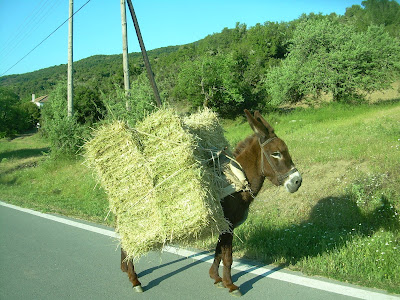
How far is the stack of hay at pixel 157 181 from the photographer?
3.89 meters

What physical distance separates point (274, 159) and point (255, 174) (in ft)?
1.14

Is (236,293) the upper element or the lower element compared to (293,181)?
lower

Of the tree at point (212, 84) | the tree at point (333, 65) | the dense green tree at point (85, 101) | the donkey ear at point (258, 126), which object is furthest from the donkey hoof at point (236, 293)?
the dense green tree at point (85, 101)

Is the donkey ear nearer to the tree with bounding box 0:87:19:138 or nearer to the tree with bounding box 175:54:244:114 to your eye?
the tree with bounding box 175:54:244:114

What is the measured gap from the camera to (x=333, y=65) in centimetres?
2627

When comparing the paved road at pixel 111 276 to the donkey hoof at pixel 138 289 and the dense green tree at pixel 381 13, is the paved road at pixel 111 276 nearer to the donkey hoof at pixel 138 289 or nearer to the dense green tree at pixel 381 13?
the donkey hoof at pixel 138 289

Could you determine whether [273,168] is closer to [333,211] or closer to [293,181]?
[293,181]

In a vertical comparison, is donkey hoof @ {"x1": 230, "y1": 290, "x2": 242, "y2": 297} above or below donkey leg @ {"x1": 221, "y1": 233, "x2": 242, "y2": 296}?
below

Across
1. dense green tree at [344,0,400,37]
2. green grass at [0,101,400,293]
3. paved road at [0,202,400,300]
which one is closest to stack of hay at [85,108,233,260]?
paved road at [0,202,400,300]

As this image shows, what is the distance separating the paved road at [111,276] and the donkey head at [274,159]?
4.27 ft

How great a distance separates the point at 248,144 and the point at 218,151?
610 millimetres

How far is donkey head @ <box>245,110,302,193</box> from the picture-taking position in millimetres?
4407

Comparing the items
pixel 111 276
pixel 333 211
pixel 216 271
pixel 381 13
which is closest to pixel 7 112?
pixel 111 276

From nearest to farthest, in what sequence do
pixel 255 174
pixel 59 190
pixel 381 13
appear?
pixel 255 174 < pixel 59 190 < pixel 381 13
